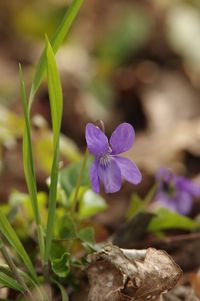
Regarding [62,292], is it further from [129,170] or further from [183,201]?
[183,201]

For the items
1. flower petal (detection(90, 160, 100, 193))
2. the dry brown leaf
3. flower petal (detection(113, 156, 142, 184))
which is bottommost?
the dry brown leaf

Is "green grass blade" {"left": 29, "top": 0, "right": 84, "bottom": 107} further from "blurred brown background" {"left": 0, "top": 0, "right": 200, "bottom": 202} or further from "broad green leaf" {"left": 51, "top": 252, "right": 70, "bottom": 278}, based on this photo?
"blurred brown background" {"left": 0, "top": 0, "right": 200, "bottom": 202}

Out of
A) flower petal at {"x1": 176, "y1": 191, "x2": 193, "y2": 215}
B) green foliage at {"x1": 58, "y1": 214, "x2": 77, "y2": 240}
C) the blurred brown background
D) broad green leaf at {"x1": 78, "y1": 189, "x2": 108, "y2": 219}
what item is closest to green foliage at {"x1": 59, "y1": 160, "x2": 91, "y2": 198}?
broad green leaf at {"x1": 78, "y1": 189, "x2": 108, "y2": 219}

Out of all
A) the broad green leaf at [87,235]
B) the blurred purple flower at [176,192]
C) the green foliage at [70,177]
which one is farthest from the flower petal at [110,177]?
the blurred purple flower at [176,192]

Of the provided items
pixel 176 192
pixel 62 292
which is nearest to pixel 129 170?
pixel 62 292

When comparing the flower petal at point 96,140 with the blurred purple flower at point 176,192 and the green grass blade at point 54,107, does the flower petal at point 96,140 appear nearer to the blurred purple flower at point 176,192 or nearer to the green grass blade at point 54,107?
the green grass blade at point 54,107

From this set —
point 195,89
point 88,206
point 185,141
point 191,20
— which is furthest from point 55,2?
point 88,206
